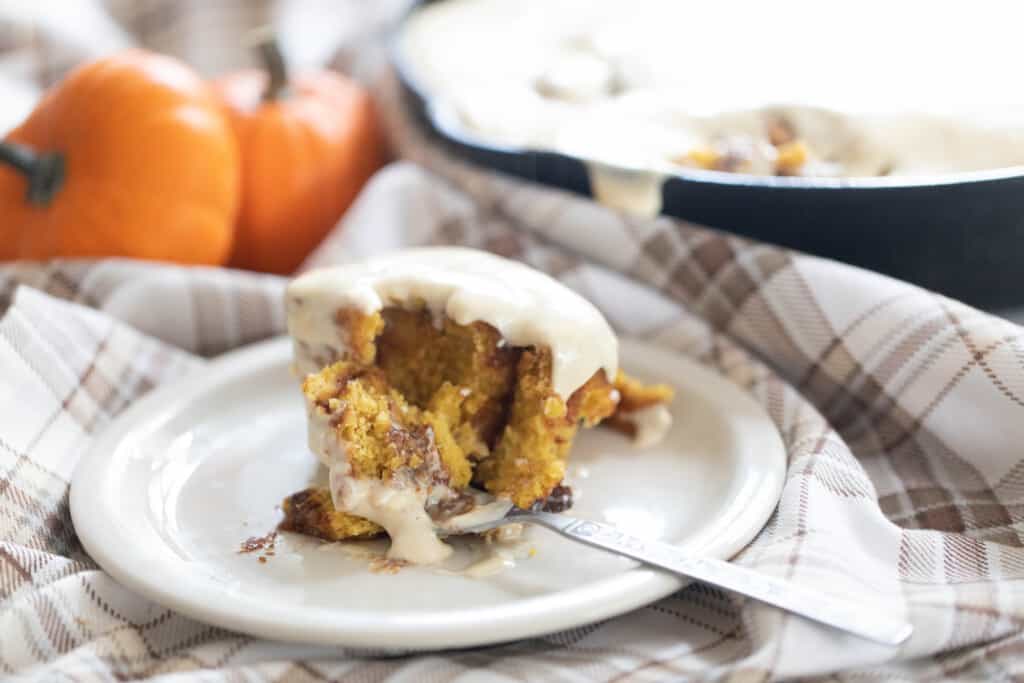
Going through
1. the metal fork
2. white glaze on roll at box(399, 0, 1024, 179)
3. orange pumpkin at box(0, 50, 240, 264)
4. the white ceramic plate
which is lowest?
the white ceramic plate

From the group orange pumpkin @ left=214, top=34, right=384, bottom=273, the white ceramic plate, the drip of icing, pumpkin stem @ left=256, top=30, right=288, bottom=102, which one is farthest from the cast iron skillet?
pumpkin stem @ left=256, top=30, right=288, bottom=102

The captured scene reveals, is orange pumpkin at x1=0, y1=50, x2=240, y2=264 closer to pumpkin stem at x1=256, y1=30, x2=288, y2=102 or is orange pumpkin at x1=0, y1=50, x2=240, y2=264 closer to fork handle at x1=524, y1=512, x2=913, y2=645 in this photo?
pumpkin stem at x1=256, y1=30, x2=288, y2=102

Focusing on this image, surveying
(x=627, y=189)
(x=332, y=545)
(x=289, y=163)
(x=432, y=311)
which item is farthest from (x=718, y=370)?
(x=289, y=163)

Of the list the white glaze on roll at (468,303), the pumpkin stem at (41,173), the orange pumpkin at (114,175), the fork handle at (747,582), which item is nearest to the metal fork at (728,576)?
the fork handle at (747,582)

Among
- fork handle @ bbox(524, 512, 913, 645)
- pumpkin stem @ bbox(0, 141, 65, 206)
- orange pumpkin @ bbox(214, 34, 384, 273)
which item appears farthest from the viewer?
orange pumpkin @ bbox(214, 34, 384, 273)

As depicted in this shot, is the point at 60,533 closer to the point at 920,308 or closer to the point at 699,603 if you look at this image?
the point at 699,603

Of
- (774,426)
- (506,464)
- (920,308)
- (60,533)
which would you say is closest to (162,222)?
(60,533)

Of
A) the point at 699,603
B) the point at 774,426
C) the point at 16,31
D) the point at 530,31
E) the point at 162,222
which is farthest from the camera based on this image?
the point at 16,31
